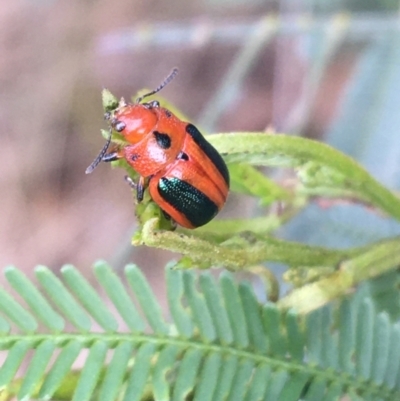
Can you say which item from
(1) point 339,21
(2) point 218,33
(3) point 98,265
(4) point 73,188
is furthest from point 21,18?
(3) point 98,265

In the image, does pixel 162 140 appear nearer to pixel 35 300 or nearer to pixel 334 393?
pixel 35 300

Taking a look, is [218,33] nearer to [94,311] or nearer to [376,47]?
[376,47]

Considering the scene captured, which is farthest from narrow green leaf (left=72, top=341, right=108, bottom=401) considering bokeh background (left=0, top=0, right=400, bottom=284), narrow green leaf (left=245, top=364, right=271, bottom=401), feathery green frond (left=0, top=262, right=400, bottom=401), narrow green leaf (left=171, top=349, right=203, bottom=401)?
bokeh background (left=0, top=0, right=400, bottom=284)

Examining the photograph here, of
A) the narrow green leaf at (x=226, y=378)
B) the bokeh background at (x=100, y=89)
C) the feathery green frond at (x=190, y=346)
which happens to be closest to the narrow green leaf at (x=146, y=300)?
the feathery green frond at (x=190, y=346)

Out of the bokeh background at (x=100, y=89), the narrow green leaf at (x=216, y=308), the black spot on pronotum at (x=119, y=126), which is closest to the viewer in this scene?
the narrow green leaf at (x=216, y=308)

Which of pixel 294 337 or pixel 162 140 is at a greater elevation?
pixel 162 140

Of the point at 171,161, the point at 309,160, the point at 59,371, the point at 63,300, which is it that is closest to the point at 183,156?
the point at 171,161

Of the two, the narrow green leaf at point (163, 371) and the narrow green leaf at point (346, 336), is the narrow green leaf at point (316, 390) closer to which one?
the narrow green leaf at point (346, 336)
